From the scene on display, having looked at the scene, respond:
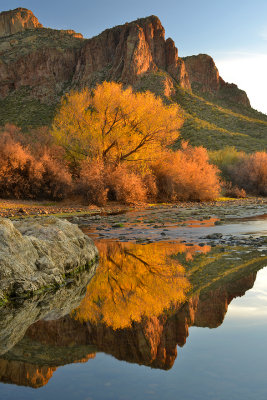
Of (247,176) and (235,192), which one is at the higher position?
(247,176)

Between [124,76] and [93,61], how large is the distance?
84.5ft

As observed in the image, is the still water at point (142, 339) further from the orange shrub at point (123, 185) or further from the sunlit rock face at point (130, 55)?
the sunlit rock face at point (130, 55)

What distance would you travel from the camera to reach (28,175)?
2742 cm

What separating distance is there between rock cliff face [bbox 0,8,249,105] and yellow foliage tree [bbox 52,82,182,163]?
208 ft

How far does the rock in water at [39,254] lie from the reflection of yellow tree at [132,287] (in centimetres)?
53

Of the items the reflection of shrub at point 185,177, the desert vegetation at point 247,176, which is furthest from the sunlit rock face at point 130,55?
the reflection of shrub at point 185,177

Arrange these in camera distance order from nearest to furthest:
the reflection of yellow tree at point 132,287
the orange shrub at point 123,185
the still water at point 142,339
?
the still water at point 142,339 < the reflection of yellow tree at point 132,287 < the orange shrub at point 123,185

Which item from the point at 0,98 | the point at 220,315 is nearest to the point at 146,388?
the point at 220,315

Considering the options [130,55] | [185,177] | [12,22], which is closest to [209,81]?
[130,55]

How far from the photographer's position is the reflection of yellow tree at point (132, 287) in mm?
4781

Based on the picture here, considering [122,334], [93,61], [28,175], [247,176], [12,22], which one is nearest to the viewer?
[122,334]

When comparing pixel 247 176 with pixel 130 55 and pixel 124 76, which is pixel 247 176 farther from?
pixel 130 55

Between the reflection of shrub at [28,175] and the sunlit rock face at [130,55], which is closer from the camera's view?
the reflection of shrub at [28,175]

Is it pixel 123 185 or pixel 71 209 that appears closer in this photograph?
pixel 71 209
